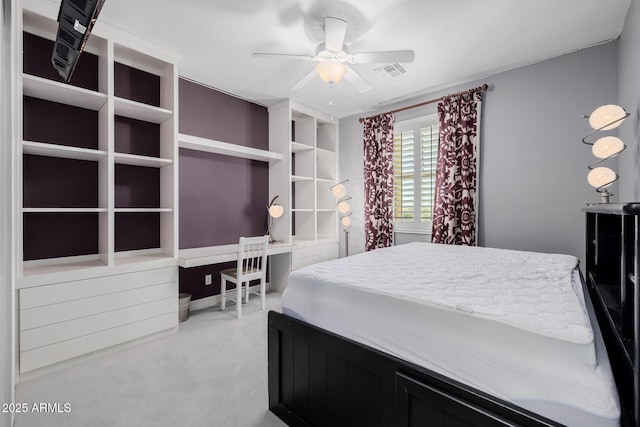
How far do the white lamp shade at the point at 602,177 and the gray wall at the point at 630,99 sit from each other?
0.38 feet

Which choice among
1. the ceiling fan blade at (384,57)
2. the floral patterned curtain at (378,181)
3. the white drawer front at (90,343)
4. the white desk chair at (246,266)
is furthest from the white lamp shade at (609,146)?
the white drawer front at (90,343)

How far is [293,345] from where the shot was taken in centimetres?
155

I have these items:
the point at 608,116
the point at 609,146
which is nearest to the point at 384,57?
the point at 608,116

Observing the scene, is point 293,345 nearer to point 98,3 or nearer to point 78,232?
point 98,3

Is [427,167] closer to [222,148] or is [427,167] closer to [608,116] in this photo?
[608,116]

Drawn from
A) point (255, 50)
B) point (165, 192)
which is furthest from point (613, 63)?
point (165, 192)

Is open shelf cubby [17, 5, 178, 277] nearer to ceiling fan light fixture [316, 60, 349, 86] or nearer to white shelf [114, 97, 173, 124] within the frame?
white shelf [114, 97, 173, 124]

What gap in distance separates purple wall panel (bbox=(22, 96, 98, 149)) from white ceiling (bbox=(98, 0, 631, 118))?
84 centimetres

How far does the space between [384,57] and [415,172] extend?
1.92m

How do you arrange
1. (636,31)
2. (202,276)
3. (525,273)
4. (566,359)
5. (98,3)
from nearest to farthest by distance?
(566,359)
(98,3)
(525,273)
(636,31)
(202,276)

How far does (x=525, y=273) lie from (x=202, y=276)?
3.19m

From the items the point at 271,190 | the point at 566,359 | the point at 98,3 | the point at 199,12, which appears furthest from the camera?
the point at 271,190

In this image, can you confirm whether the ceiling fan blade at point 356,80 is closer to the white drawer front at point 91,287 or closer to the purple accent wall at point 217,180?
the purple accent wall at point 217,180

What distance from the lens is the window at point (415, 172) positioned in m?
3.71
